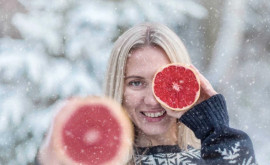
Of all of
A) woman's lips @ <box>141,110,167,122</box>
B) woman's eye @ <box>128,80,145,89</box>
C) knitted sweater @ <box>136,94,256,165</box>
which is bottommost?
knitted sweater @ <box>136,94,256,165</box>

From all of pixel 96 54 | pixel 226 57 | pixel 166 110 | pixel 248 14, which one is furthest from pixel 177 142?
pixel 248 14

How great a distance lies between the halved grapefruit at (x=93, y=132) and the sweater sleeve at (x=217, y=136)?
402 millimetres

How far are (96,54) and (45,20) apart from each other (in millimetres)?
959

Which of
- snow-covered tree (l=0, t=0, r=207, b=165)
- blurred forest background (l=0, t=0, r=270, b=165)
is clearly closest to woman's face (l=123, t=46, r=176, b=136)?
blurred forest background (l=0, t=0, r=270, b=165)

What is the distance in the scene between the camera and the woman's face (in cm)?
221

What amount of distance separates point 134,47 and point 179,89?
363 millimetres

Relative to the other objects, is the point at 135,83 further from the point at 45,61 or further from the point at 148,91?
the point at 45,61

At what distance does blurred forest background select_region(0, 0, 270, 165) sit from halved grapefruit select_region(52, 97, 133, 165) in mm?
3084

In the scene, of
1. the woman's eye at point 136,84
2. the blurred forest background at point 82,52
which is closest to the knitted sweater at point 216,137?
the woman's eye at point 136,84

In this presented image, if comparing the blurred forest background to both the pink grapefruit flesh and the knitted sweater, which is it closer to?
the pink grapefruit flesh

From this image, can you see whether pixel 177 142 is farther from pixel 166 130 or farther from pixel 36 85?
pixel 36 85

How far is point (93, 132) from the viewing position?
217cm

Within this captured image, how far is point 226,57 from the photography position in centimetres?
673

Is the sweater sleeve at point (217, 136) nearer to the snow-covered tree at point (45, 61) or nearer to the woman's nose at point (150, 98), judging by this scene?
the woman's nose at point (150, 98)
